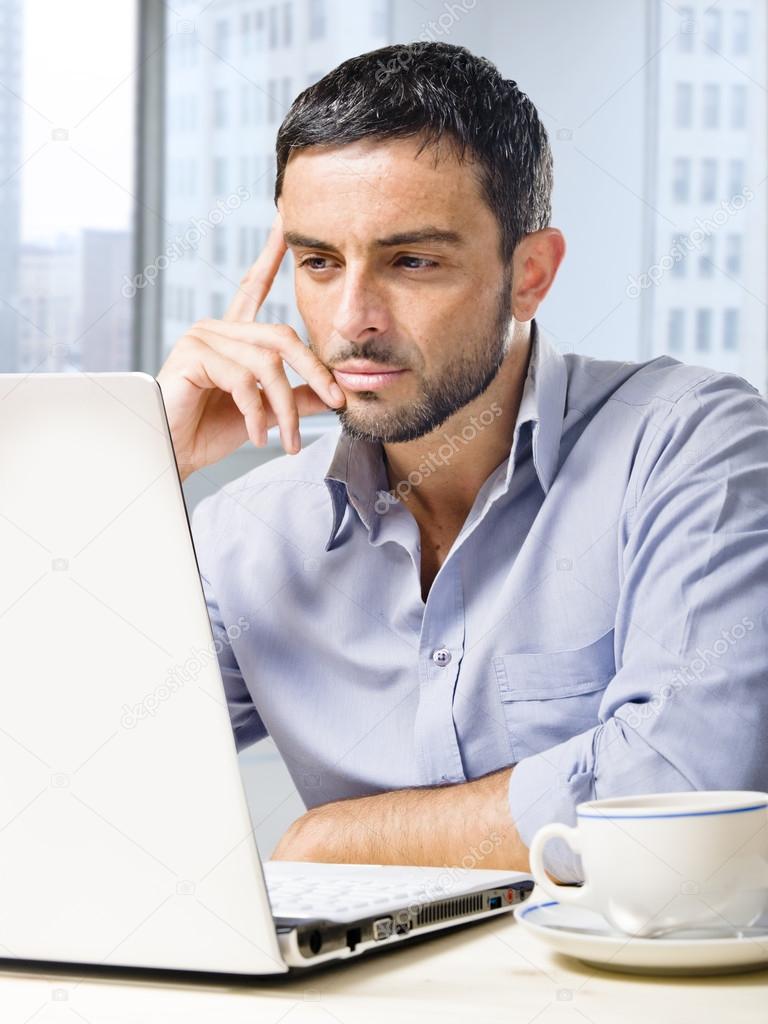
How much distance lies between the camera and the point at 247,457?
326cm

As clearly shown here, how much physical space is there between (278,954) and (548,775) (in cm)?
55

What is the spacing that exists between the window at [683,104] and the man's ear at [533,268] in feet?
7.80

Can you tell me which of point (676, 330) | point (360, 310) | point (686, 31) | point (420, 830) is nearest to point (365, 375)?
point (360, 310)

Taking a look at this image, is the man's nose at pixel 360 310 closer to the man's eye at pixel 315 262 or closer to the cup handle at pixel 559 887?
the man's eye at pixel 315 262

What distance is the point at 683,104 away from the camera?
3.78 m

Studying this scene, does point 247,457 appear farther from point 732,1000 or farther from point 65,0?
point 732,1000

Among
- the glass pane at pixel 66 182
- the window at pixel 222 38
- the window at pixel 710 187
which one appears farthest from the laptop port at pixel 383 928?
the window at pixel 710 187

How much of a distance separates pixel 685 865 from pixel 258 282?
3.65 ft

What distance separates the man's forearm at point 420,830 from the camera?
3.62 ft

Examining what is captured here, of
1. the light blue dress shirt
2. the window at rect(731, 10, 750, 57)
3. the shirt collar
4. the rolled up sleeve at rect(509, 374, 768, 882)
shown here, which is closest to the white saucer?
the rolled up sleeve at rect(509, 374, 768, 882)

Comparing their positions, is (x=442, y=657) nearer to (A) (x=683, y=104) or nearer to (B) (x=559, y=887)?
(B) (x=559, y=887)

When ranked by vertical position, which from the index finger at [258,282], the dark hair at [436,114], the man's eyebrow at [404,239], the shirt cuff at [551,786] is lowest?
the shirt cuff at [551,786]

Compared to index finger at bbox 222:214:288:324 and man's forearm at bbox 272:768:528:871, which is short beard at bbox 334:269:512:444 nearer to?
index finger at bbox 222:214:288:324

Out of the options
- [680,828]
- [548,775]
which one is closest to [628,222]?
[548,775]
